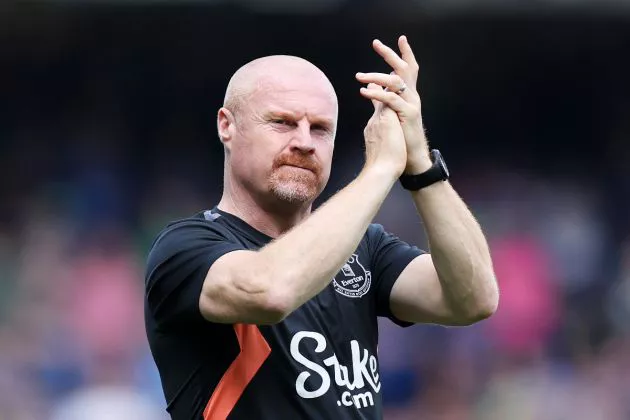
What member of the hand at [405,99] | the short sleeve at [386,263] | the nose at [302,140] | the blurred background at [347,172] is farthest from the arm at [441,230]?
the blurred background at [347,172]

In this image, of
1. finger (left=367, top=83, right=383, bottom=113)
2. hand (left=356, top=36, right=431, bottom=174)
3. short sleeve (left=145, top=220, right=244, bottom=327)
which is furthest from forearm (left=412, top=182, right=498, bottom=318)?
short sleeve (left=145, top=220, right=244, bottom=327)

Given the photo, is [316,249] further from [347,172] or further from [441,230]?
[347,172]

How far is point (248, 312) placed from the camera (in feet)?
12.0

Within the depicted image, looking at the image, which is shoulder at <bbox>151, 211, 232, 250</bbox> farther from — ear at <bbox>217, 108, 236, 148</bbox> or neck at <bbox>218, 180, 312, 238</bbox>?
ear at <bbox>217, 108, 236, 148</bbox>

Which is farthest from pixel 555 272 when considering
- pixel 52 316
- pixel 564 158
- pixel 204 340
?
pixel 204 340

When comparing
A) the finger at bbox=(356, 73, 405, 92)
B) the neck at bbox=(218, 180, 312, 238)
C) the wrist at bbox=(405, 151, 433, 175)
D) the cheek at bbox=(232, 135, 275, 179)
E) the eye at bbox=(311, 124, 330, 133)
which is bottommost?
the neck at bbox=(218, 180, 312, 238)

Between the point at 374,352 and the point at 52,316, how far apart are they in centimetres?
612

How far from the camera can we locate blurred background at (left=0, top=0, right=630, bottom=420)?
9922 mm

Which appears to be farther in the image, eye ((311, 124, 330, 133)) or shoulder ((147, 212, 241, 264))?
eye ((311, 124, 330, 133))

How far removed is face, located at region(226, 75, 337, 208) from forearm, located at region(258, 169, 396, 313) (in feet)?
1.22

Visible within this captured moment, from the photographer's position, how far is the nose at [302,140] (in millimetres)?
4117

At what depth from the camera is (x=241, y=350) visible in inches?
157

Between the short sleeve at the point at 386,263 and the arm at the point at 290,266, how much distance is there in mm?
700

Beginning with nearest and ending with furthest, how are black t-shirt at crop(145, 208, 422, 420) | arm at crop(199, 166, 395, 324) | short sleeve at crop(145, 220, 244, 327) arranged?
arm at crop(199, 166, 395, 324) → short sleeve at crop(145, 220, 244, 327) → black t-shirt at crop(145, 208, 422, 420)
